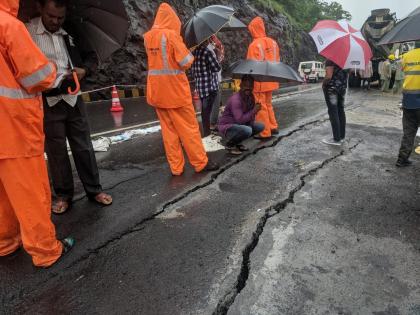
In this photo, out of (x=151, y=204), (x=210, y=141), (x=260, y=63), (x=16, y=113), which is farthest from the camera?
(x=210, y=141)

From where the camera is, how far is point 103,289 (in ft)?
7.14

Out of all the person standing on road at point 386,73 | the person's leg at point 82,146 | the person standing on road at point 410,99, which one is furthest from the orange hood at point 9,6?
the person standing on road at point 386,73

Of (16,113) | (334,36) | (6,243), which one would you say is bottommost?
(6,243)

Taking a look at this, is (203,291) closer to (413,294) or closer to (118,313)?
(118,313)

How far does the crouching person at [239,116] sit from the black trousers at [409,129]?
75.3 inches

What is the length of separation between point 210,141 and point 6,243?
12.0 ft

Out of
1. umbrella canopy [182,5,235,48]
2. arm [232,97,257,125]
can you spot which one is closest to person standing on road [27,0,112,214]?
umbrella canopy [182,5,235,48]

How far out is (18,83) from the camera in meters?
2.11

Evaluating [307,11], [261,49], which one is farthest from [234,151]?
[307,11]

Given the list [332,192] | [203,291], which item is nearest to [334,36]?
[332,192]

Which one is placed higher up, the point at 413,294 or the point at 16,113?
the point at 16,113

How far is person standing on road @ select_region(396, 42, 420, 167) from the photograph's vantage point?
4.09 metres

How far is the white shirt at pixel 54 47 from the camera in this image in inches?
110

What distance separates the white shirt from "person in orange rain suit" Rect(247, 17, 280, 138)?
3.08m
